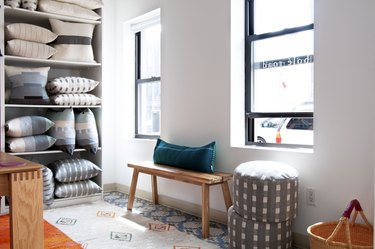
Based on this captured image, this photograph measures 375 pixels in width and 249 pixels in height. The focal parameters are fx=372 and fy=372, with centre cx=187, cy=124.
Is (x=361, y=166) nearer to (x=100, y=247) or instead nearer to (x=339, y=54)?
(x=339, y=54)

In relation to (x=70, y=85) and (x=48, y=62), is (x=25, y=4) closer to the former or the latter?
(x=48, y=62)

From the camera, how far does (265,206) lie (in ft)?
8.05

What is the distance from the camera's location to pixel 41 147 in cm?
374

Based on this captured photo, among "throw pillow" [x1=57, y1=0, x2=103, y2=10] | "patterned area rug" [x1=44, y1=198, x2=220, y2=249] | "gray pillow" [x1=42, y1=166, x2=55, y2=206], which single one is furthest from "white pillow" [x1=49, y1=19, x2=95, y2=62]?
"patterned area rug" [x1=44, y1=198, x2=220, y2=249]

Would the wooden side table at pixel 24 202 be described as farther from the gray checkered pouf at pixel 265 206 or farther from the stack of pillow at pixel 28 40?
the stack of pillow at pixel 28 40

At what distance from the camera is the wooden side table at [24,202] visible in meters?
1.85

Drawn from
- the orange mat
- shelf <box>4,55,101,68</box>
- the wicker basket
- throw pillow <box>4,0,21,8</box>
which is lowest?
the orange mat

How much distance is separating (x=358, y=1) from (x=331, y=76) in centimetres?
50

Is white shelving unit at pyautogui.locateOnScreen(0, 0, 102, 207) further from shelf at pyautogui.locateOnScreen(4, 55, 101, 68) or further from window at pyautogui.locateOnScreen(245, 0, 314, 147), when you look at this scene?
window at pyautogui.locateOnScreen(245, 0, 314, 147)

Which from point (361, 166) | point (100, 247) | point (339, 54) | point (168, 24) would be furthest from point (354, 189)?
point (168, 24)

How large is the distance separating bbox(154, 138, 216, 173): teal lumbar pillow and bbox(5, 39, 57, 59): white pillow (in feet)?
4.93

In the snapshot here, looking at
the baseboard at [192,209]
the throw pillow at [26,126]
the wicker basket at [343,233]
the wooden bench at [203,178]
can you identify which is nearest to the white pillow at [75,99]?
the throw pillow at [26,126]

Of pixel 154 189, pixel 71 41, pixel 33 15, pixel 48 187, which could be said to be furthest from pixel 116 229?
pixel 33 15

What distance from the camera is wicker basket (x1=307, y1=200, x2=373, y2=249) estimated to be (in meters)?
2.09
